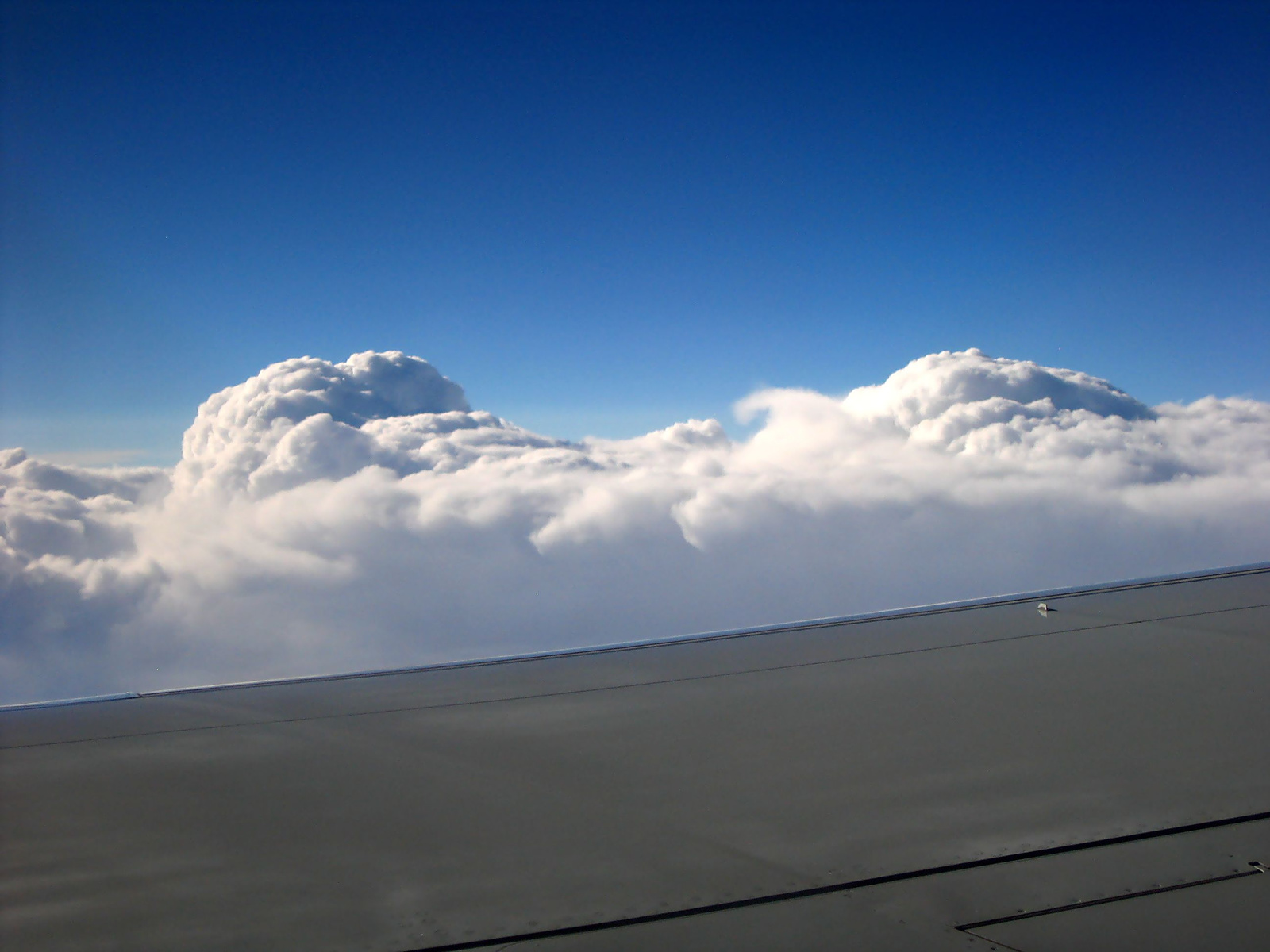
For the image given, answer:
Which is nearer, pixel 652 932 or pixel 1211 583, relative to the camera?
pixel 652 932

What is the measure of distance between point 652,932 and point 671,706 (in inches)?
120

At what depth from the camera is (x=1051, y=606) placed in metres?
8.88

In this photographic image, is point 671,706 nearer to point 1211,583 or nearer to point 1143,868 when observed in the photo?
point 1143,868

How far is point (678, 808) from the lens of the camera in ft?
13.3

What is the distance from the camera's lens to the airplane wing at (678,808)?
3014 mm

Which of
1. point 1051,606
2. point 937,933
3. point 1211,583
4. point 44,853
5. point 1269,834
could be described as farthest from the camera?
point 1211,583

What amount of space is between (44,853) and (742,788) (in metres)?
4.07

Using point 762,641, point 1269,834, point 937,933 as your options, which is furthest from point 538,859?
point 762,641

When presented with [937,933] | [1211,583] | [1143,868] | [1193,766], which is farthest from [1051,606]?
[937,933]

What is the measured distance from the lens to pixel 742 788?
14.0ft

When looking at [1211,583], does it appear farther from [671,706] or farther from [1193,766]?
[671,706]

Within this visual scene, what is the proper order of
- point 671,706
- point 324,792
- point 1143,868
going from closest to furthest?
point 1143,868 → point 324,792 → point 671,706

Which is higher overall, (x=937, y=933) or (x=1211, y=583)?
(x=1211, y=583)

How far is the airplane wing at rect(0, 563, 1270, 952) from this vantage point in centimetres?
301
